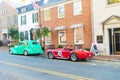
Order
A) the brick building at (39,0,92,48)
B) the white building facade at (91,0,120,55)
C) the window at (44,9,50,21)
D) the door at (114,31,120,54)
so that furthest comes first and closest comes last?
the window at (44,9,50,21), the brick building at (39,0,92,48), the door at (114,31,120,54), the white building facade at (91,0,120,55)

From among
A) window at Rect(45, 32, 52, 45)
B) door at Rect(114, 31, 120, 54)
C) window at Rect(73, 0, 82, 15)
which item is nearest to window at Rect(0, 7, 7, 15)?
window at Rect(45, 32, 52, 45)

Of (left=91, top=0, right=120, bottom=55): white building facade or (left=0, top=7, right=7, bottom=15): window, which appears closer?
(left=91, top=0, right=120, bottom=55): white building facade

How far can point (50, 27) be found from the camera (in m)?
33.1

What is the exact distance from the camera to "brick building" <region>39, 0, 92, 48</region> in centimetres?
2766

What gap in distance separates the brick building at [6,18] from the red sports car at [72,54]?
2394 centimetres

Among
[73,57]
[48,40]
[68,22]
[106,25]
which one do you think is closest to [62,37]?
[68,22]

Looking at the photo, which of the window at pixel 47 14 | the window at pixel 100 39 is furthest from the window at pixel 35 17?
the window at pixel 100 39

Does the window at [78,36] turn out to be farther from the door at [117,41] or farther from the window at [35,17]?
the window at [35,17]

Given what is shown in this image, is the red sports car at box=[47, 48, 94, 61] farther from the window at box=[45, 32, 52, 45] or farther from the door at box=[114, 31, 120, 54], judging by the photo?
the window at box=[45, 32, 52, 45]

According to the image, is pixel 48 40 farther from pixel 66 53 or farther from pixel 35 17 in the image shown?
pixel 66 53

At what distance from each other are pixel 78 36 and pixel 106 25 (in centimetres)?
433

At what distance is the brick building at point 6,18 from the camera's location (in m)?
46.8

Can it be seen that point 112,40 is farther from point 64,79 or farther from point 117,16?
point 64,79

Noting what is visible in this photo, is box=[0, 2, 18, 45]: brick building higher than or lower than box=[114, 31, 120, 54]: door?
higher
